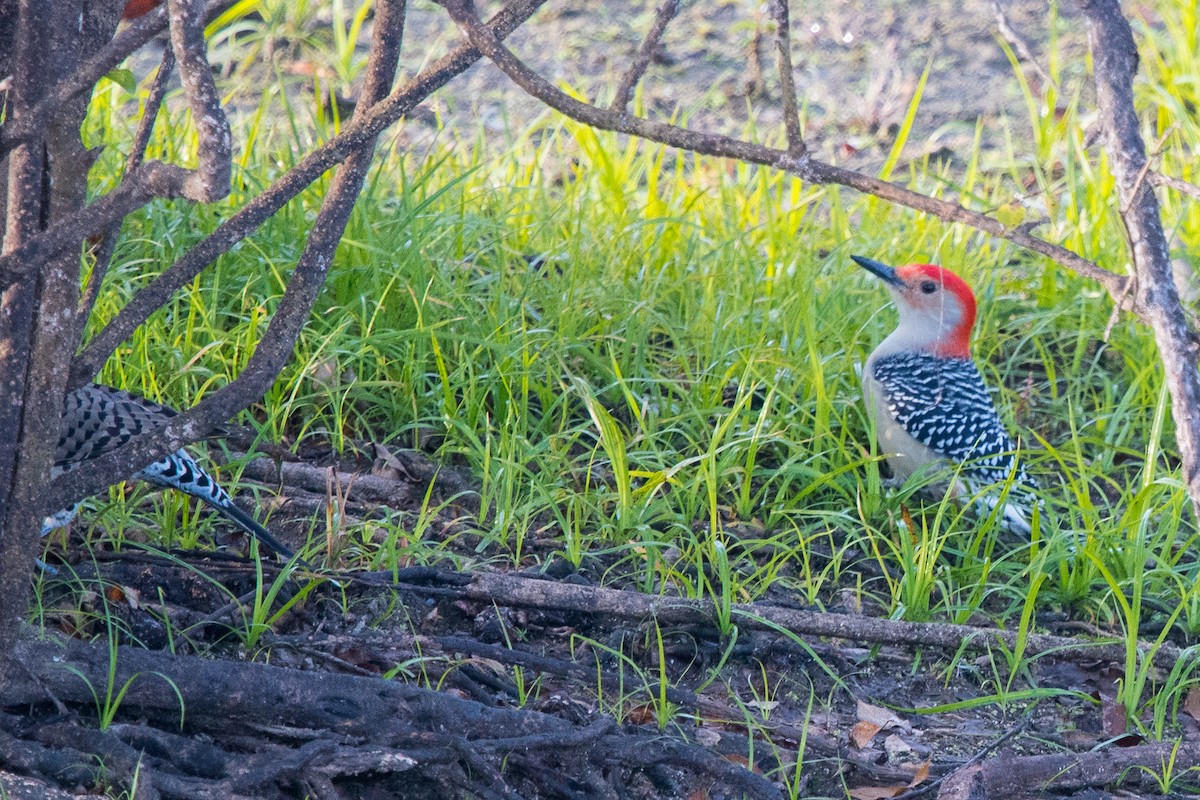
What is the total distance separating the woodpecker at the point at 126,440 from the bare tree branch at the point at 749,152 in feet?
5.08

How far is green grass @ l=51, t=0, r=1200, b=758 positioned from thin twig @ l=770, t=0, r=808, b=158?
1.31 m

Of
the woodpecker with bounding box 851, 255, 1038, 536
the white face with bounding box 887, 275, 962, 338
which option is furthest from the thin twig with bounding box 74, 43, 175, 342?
the white face with bounding box 887, 275, 962, 338

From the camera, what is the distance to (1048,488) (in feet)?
14.8

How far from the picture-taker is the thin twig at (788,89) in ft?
8.77

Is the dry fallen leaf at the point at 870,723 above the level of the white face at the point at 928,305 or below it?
below

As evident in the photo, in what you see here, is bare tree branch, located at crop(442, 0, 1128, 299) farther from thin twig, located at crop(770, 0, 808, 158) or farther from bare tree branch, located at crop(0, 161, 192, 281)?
bare tree branch, located at crop(0, 161, 192, 281)

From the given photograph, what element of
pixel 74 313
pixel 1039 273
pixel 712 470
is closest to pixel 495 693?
pixel 712 470

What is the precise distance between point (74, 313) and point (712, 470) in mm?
2017

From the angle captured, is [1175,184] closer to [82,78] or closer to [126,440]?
[82,78]

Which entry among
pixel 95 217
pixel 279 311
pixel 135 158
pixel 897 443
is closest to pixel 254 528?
pixel 279 311

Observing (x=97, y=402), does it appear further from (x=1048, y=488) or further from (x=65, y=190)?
(x=1048, y=488)

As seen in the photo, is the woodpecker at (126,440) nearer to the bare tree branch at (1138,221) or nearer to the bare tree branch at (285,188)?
the bare tree branch at (285,188)

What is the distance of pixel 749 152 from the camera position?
2.48 metres

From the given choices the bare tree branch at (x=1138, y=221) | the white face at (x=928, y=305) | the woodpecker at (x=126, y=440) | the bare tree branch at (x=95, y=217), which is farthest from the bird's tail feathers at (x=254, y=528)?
the white face at (x=928, y=305)
